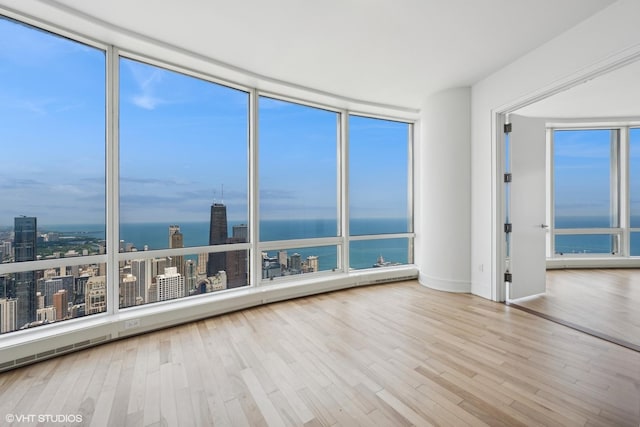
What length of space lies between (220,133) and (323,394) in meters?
3.18

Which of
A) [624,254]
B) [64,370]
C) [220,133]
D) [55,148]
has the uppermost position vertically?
[220,133]

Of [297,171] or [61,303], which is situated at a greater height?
[297,171]

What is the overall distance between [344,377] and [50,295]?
2.73m

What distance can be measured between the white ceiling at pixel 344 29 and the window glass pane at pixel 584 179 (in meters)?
3.56

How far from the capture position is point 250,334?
8.96 ft

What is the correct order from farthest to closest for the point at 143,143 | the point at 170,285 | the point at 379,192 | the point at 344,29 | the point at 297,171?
the point at 379,192 < the point at 297,171 < the point at 170,285 < the point at 143,143 < the point at 344,29

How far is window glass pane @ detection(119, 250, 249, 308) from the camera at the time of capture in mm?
2895

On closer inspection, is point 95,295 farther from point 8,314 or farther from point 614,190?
point 614,190

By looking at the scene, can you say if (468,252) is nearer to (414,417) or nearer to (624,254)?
(414,417)

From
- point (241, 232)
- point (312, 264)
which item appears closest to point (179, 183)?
point (241, 232)

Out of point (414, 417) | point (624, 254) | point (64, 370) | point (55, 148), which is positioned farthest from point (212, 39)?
point (624, 254)

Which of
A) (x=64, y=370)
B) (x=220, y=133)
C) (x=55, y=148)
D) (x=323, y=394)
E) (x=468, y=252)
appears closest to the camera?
(x=323, y=394)

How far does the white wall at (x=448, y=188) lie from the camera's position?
3994mm

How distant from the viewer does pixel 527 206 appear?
373 centimetres
